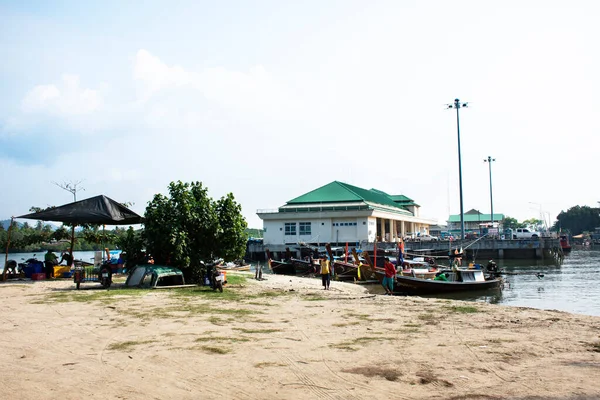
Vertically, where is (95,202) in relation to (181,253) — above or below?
above

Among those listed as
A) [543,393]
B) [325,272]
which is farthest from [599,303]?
[543,393]

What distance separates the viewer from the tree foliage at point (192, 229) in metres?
19.7

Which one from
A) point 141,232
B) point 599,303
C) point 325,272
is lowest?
point 599,303

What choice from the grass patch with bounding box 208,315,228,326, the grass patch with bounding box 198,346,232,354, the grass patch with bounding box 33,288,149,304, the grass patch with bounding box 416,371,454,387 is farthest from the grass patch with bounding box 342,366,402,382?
the grass patch with bounding box 33,288,149,304

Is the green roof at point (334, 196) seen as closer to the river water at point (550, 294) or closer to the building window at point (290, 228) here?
the building window at point (290, 228)

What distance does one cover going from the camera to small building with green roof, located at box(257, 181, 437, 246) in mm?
64562

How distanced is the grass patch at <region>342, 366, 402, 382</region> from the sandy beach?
0.01 meters

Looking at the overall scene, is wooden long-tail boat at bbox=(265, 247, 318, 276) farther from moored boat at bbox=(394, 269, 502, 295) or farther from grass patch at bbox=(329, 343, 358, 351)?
grass patch at bbox=(329, 343, 358, 351)

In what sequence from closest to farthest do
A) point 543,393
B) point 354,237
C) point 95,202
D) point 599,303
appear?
1. point 543,393
2. point 95,202
3. point 599,303
4. point 354,237

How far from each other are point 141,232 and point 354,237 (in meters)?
46.1

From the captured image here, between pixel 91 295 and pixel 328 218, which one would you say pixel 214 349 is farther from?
pixel 328 218

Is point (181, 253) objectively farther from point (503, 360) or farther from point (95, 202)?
point (503, 360)

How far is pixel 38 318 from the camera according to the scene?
11.7 m

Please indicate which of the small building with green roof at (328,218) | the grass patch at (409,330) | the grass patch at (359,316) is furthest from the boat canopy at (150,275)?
the small building with green roof at (328,218)
